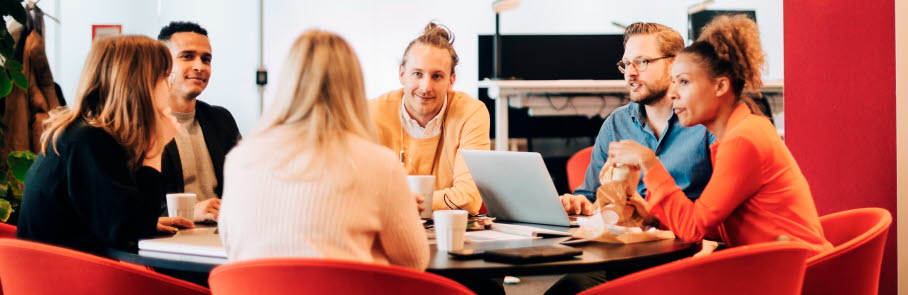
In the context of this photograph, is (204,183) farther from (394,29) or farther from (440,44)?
(394,29)

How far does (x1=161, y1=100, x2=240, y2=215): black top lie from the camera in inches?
112

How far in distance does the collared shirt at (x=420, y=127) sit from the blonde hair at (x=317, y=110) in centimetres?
133

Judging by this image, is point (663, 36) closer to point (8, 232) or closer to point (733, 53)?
point (733, 53)

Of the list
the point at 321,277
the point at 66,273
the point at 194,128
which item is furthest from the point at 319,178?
the point at 194,128

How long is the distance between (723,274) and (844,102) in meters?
1.57

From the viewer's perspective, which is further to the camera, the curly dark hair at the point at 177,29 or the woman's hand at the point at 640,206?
the curly dark hair at the point at 177,29

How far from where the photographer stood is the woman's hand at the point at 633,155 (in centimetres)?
212

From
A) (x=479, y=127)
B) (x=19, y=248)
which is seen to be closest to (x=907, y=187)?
(x=479, y=127)

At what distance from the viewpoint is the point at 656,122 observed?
2.87 m

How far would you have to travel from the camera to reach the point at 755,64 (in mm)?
2275

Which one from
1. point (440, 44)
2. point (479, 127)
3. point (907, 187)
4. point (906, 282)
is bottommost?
point (906, 282)

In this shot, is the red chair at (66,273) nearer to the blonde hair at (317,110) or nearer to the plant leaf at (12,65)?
the blonde hair at (317,110)

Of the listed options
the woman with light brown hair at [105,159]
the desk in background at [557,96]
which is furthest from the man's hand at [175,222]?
the desk in background at [557,96]

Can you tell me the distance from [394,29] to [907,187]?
237 inches
